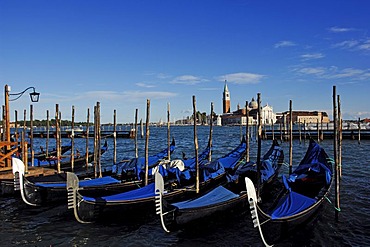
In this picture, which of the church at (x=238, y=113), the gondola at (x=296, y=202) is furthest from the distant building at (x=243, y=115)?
the gondola at (x=296, y=202)

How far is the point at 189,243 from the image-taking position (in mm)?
6285

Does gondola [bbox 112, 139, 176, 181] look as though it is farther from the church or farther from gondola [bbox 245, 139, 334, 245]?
the church

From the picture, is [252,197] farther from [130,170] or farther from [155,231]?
[130,170]

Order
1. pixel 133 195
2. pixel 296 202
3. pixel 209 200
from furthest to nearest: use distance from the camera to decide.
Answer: pixel 133 195
pixel 209 200
pixel 296 202

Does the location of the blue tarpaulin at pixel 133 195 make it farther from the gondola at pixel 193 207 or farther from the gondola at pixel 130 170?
the gondola at pixel 130 170

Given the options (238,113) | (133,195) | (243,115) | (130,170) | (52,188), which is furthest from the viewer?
(238,113)

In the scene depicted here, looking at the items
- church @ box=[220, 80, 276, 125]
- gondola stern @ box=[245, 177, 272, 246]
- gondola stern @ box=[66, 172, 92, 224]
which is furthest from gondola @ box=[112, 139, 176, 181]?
church @ box=[220, 80, 276, 125]

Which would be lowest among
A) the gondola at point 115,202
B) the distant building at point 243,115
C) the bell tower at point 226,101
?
the gondola at point 115,202

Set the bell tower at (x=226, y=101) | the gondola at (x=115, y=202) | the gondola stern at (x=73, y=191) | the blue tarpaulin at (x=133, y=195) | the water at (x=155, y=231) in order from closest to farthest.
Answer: the water at (x=155, y=231)
the gondola stern at (x=73, y=191)
the gondola at (x=115, y=202)
the blue tarpaulin at (x=133, y=195)
the bell tower at (x=226, y=101)

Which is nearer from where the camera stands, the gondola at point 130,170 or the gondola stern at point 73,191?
the gondola stern at point 73,191

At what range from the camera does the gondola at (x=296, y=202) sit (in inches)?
214

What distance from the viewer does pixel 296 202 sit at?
6598 mm

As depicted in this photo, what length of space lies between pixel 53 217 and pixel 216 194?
148 inches

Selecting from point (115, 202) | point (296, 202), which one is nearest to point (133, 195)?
point (115, 202)
